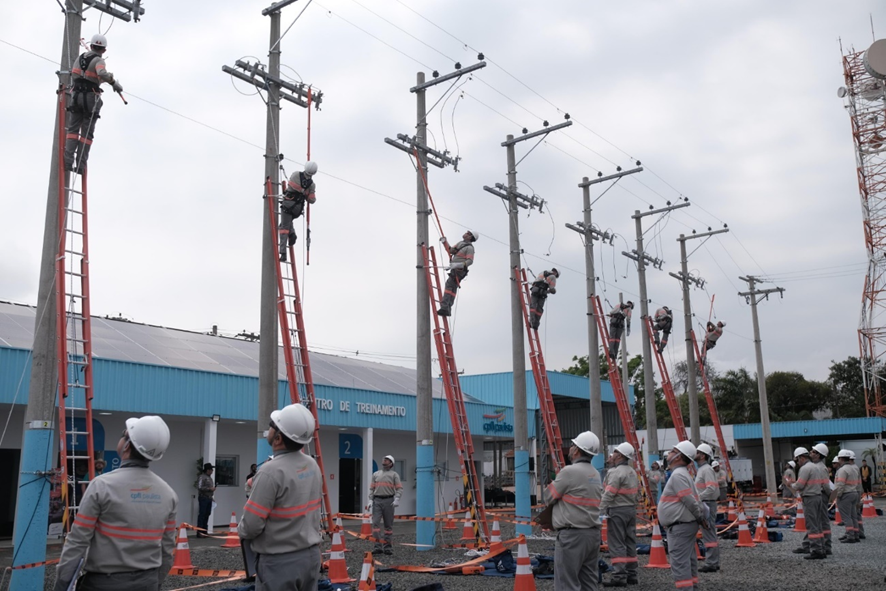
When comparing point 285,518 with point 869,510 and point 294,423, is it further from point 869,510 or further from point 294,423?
point 869,510

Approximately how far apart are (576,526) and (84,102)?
29.1ft

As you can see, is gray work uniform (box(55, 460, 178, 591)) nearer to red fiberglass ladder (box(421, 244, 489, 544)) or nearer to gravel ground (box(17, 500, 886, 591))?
gravel ground (box(17, 500, 886, 591))

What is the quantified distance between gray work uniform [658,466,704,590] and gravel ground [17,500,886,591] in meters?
1.82

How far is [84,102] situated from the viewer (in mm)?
11555

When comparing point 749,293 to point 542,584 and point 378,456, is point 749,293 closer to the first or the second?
point 378,456

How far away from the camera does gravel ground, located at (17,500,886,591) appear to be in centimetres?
1223

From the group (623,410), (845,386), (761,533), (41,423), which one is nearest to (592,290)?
(623,410)

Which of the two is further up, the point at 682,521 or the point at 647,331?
the point at 647,331

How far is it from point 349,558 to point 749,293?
29344 mm

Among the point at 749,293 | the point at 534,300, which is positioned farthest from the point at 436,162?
the point at 749,293

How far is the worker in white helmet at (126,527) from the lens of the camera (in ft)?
16.4

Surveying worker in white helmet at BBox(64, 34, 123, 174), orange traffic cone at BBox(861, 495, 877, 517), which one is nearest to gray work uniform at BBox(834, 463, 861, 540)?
orange traffic cone at BBox(861, 495, 877, 517)

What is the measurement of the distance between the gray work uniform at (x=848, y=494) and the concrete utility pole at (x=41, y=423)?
16.1m

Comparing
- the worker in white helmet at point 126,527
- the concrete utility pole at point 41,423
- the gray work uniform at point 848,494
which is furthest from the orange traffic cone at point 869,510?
the worker in white helmet at point 126,527
